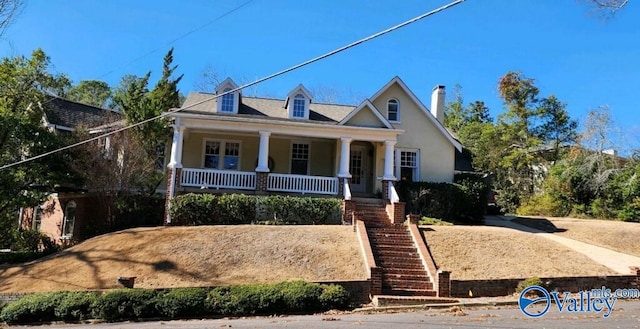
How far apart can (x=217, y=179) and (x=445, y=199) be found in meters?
10.4

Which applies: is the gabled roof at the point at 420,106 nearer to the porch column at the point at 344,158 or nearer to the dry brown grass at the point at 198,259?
the porch column at the point at 344,158

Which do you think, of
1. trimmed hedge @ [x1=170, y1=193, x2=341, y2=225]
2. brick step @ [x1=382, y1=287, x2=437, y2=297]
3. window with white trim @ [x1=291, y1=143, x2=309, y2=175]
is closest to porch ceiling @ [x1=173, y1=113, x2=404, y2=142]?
window with white trim @ [x1=291, y1=143, x2=309, y2=175]

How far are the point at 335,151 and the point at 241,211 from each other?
696cm

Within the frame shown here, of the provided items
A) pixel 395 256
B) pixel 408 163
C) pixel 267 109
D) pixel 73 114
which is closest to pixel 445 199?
pixel 408 163

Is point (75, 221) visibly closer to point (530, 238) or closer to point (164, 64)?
point (164, 64)

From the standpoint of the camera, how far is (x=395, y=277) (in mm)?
13922

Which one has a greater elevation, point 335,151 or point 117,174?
point 335,151

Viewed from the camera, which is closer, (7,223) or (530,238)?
(530,238)

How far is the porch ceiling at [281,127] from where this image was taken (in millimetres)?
19984

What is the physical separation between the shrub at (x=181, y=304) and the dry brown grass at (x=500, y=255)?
727cm

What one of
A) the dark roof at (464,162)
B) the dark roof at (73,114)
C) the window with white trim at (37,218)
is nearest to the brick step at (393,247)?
the dark roof at (73,114)

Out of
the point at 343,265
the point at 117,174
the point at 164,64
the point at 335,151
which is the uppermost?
the point at 164,64

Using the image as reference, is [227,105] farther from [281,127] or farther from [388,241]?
[388,241]

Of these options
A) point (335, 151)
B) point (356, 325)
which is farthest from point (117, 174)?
point (356, 325)
